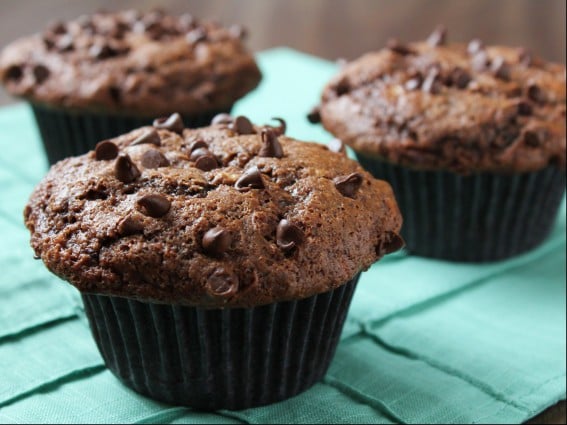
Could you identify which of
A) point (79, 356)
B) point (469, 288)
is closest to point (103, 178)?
point (79, 356)

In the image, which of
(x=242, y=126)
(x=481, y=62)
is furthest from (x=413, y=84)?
(x=242, y=126)

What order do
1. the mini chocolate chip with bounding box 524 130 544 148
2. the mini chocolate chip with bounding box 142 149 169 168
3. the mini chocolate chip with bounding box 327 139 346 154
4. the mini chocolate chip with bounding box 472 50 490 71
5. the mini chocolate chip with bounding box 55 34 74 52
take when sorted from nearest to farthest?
the mini chocolate chip with bounding box 142 149 169 168 < the mini chocolate chip with bounding box 327 139 346 154 < the mini chocolate chip with bounding box 524 130 544 148 < the mini chocolate chip with bounding box 472 50 490 71 < the mini chocolate chip with bounding box 55 34 74 52

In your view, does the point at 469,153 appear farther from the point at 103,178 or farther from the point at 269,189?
the point at 103,178

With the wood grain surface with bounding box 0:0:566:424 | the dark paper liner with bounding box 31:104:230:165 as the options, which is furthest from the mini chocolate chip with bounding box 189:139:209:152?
the wood grain surface with bounding box 0:0:566:424

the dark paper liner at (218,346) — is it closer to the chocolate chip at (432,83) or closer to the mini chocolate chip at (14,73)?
the chocolate chip at (432,83)

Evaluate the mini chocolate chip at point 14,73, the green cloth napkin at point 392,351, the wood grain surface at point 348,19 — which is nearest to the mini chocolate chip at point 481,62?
the green cloth napkin at point 392,351

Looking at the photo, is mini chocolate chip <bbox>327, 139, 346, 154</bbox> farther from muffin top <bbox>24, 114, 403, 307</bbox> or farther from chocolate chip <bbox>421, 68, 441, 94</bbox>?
chocolate chip <bbox>421, 68, 441, 94</bbox>

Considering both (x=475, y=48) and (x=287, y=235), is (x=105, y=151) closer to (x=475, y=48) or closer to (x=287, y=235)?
(x=287, y=235)
